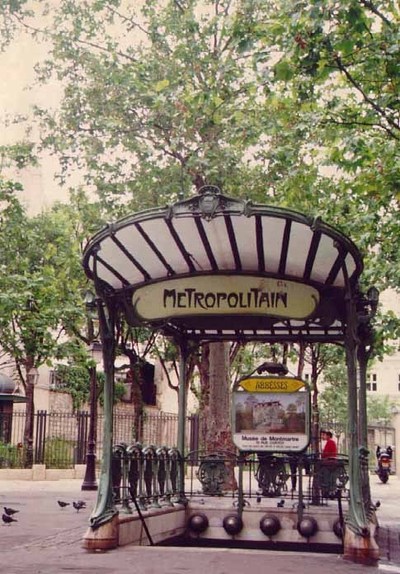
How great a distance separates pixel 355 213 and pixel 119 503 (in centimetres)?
854

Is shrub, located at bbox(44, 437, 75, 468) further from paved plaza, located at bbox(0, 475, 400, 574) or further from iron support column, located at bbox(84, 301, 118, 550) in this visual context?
iron support column, located at bbox(84, 301, 118, 550)

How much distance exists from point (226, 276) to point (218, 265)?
0.18m

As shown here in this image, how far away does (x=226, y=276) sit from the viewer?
382 inches

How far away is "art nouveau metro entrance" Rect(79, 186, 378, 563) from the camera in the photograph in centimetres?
864

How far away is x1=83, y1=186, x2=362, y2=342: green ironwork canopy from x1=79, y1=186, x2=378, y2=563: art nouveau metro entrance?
0.04ft

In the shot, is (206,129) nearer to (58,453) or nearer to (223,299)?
(223,299)

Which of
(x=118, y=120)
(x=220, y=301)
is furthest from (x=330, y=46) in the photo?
(x=118, y=120)

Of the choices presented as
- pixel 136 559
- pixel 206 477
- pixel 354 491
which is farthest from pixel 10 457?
pixel 354 491

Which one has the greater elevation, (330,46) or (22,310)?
(330,46)

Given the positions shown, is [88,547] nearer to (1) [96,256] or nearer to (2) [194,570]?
(2) [194,570]

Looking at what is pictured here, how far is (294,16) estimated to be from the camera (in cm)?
931

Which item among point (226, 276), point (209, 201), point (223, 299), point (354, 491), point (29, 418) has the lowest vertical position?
point (354, 491)

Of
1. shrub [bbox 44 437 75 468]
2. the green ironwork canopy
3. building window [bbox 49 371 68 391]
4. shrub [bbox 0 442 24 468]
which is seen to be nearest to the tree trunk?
the green ironwork canopy

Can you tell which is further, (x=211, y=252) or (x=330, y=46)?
(x=330, y=46)
